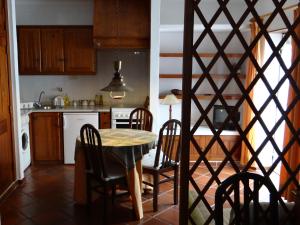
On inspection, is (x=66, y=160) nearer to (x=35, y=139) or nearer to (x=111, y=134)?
(x=35, y=139)

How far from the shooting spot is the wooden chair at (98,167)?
2799 mm

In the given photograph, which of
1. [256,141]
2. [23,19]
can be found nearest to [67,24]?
[23,19]

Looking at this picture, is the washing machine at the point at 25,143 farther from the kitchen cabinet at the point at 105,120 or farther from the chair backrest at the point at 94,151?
the chair backrest at the point at 94,151

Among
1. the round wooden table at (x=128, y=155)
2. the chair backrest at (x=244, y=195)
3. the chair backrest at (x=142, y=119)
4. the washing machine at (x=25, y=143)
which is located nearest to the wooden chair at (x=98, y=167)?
the round wooden table at (x=128, y=155)

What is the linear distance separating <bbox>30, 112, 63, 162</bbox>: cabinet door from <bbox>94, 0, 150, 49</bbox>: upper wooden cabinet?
1.45 meters

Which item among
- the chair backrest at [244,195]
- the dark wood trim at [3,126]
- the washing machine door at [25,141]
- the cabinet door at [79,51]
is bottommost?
the washing machine door at [25,141]

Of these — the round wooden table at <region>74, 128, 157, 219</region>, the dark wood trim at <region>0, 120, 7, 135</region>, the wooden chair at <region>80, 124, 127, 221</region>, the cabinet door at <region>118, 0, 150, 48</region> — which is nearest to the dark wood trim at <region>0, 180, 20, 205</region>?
the dark wood trim at <region>0, 120, 7, 135</region>

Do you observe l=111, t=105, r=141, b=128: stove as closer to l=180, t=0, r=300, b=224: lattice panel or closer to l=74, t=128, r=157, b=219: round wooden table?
l=74, t=128, r=157, b=219: round wooden table

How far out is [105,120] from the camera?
15.1 ft

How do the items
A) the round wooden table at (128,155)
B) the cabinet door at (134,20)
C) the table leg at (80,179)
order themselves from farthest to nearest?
1. the cabinet door at (134,20)
2. the table leg at (80,179)
3. the round wooden table at (128,155)

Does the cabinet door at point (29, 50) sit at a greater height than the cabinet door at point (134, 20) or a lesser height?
lesser

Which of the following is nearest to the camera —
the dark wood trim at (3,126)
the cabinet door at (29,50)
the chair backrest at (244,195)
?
the chair backrest at (244,195)

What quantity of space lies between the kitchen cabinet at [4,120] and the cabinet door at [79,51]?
1.28 m

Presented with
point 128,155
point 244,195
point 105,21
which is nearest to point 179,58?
point 105,21
